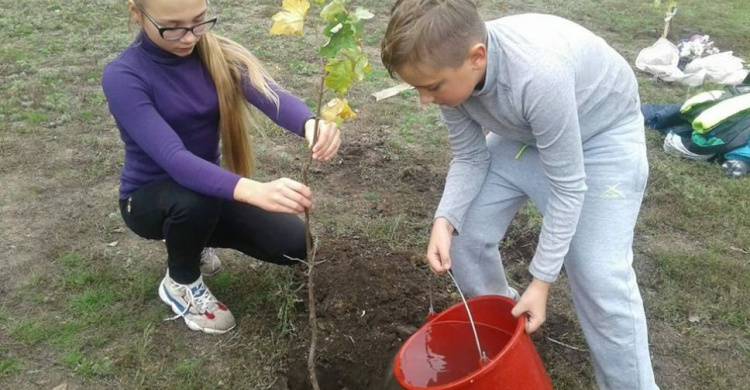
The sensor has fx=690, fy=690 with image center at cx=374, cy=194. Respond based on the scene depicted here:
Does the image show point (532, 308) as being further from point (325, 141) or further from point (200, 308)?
point (200, 308)

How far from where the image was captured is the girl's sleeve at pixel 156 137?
76.8 inches

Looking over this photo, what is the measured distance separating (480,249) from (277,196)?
79 cm

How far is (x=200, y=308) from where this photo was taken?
2383mm

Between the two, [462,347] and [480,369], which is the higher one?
[480,369]

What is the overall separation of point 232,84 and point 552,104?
1073mm

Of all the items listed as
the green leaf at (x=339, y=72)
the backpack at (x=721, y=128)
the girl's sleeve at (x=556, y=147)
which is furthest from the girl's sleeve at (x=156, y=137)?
the backpack at (x=721, y=128)

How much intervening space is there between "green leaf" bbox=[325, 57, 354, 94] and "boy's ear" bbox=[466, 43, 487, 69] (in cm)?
32

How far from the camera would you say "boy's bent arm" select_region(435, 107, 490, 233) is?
2.14m

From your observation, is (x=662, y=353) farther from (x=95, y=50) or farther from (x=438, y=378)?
(x=95, y=50)

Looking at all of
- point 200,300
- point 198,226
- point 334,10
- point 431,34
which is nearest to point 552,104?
point 431,34

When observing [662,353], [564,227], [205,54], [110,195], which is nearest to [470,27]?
[564,227]

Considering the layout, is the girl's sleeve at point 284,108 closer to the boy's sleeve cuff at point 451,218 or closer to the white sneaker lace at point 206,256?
the boy's sleeve cuff at point 451,218

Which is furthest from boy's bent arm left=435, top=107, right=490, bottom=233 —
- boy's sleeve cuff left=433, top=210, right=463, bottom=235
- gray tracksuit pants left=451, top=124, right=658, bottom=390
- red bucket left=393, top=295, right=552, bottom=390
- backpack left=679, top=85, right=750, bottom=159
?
backpack left=679, top=85, right=750, bottom=159

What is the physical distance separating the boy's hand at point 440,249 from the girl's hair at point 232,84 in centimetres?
68
